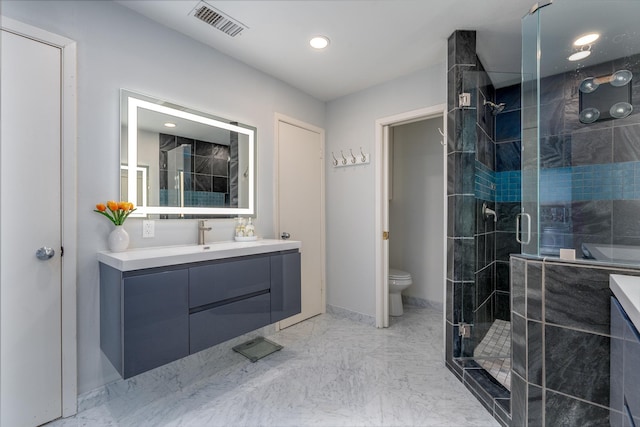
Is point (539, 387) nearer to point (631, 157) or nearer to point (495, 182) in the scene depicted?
point (631, 157)

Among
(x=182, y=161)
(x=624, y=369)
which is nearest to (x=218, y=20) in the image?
(x=182, y=161)

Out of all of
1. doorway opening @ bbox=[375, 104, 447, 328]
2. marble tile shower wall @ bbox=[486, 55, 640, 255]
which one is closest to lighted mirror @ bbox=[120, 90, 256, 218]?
doorway opening @ bbox=[375, 104, 447, 328]

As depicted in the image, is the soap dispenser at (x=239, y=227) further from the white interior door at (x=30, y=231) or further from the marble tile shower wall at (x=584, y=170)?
the marble tile shower wall at (x=584, y=170)

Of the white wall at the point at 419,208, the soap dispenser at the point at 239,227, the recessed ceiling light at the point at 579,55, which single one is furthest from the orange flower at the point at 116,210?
the white wall at the point at 419,208

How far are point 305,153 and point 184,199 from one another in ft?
4.61

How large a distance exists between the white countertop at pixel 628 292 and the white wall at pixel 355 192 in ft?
6.06

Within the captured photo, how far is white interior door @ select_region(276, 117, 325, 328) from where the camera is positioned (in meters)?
2.80

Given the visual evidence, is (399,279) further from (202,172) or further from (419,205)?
(202,172)

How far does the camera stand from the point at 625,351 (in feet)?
3.30

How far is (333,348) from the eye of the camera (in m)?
2.37

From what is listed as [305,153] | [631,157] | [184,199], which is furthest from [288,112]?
[631,157]

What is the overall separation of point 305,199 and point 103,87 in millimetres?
1868

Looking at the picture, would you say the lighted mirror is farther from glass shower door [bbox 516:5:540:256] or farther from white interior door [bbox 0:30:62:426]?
glass shower door [bbox 516:5:540:256]

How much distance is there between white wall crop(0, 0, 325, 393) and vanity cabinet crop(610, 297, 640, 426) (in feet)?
7.69
